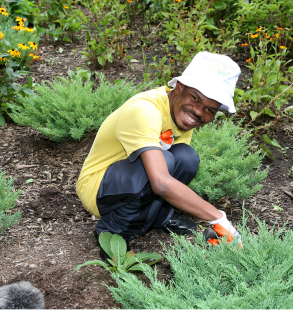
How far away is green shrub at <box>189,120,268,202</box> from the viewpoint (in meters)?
2.49

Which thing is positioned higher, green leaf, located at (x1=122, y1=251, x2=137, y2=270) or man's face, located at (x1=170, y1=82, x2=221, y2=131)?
man's face, located at (x1=170, y1=82, x2=221, y2=131)

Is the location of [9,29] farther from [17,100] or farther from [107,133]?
[107,133]

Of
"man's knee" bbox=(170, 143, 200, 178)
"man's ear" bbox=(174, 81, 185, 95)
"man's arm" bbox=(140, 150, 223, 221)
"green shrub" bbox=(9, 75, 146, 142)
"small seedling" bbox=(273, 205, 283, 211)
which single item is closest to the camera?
"man's arm" bbox=(140, 150, 223, 221)

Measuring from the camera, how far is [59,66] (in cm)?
455

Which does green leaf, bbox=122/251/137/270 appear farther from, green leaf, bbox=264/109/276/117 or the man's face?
green leaf, bbox=264/109/276/117

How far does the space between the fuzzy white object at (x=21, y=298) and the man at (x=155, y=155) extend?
0.61 meters

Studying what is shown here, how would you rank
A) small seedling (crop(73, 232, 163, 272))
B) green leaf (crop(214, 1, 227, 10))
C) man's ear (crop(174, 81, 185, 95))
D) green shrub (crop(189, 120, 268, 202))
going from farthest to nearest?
green leaf (crop(214, 1, 227, 10)) < green shrub (crop(189, 120, 268, 202)) < man's ear (crop(174, 81, 185, 95)) < small seedling (crop(73, 232, 163, 272))

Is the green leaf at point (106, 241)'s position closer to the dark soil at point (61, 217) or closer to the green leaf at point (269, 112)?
the dark soil at point (61, 217)

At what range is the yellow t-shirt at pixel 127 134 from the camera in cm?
182

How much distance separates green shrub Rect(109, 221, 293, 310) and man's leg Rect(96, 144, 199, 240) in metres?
0.48

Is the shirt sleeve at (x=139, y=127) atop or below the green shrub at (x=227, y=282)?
atop

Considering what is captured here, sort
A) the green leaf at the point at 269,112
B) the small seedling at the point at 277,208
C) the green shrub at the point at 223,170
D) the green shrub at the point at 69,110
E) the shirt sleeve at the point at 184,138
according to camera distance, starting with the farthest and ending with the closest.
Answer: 1. the green leaf at the point at 269,112
2. the green shrub at the point at 69,110
3. the small seedling at the point at 277,208
4. the green shrub at the point at 223,170
5. the shirt sleeve at the point at 184,138

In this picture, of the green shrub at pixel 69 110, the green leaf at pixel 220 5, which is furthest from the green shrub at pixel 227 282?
the green leaf at pixel 220 5

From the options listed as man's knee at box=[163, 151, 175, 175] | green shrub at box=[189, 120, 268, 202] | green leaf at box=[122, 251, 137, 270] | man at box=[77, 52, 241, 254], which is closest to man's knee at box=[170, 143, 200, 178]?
man at box=[77, 52, 241, 254]
